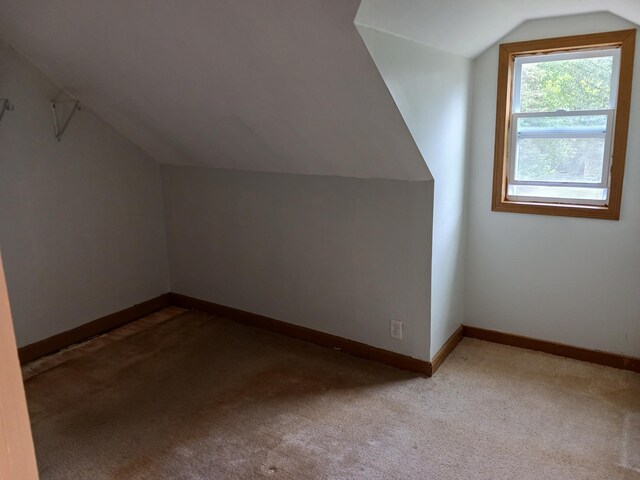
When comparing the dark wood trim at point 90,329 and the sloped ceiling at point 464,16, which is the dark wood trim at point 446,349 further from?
the dark wood trim at point 90,329

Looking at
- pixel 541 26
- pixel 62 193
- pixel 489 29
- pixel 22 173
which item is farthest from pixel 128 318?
pixel 541 26

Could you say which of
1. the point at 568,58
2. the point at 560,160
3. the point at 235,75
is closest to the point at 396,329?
the point at 560,160

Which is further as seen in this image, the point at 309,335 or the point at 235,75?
the point at 309,335

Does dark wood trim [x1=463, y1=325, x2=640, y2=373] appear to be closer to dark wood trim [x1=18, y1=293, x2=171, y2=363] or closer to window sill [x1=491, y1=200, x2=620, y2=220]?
window sill [x1=491, y1=200, x2=620, y2=220]

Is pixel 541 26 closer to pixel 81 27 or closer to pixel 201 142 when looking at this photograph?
pixel 201 142

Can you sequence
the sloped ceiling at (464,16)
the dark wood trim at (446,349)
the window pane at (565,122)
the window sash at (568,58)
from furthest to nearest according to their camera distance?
the dark wood trim at (446,349)
the window pane at (565,122)
the window sash at (568,58)
the sloped ceiling at (464,16)

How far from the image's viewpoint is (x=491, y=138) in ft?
9.77

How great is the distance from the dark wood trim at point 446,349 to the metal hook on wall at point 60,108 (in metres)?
2.62

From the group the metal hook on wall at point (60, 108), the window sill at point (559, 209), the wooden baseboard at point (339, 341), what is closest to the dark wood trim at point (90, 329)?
the wooden baseboard at point (339, 341)

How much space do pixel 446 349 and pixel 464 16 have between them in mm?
1818

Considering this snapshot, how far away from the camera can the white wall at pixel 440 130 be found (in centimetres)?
212

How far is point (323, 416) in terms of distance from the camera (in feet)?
7.97

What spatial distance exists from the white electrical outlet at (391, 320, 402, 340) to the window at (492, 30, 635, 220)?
3.03ft

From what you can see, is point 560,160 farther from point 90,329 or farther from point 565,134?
point 90,329
